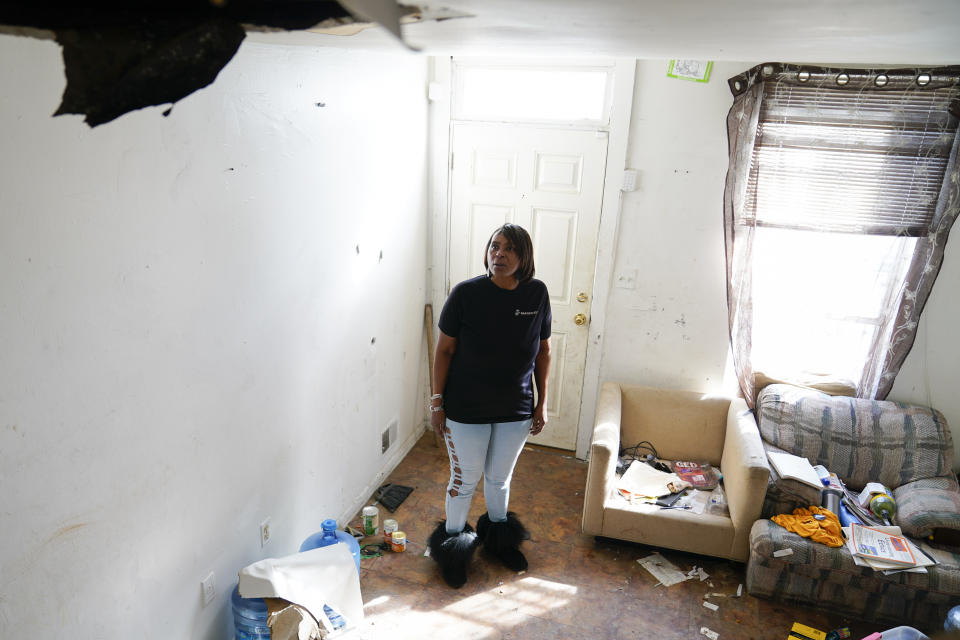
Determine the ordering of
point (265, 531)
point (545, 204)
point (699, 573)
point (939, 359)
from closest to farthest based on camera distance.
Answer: point (265, 531)
point (699, 573)
point (939, 359)
point (545, 204)

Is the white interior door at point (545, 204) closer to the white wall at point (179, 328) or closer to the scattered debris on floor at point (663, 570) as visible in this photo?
the white wall at point (179, 328)

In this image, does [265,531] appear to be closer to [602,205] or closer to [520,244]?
[520,244]

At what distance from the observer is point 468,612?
2391mm

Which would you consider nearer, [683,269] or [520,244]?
[520,244]

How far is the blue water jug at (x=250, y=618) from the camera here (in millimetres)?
1916

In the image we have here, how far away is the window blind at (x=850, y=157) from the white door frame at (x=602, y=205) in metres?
0.64

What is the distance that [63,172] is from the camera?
1295mm

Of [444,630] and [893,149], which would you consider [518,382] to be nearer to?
[444,630]

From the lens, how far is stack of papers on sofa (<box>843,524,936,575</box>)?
232 centimetres

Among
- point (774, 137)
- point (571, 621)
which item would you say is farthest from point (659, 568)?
point (774, 137)

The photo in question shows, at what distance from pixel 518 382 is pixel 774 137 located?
1749mm

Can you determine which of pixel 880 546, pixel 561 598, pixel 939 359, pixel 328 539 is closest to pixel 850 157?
pixel 939 359

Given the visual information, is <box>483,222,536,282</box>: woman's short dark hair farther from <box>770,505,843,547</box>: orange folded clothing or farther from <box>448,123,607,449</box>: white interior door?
<box>770,505,843,547</box>: orange folded clothing

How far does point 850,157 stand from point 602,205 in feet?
3.79
